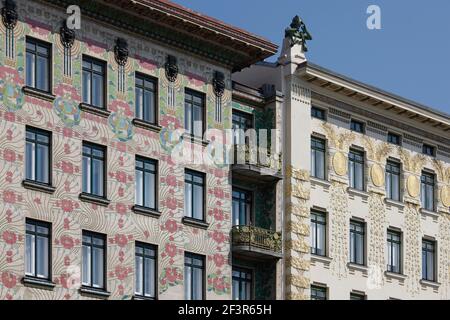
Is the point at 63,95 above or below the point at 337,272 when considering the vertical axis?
above

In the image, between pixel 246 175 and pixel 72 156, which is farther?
pixel 246 175

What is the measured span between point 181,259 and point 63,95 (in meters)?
7.66

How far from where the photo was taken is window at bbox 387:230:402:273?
61.3 metres

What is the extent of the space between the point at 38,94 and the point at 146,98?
5568 mm

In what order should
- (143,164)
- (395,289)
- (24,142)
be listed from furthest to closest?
(395,289), (143,164), (24,142)

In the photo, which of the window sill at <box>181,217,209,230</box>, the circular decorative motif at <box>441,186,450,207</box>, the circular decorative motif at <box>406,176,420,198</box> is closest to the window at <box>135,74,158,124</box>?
the window sill at <box>181,217,209,230</box>

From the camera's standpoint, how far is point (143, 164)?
51.8 metres

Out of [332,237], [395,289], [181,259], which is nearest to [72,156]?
[181,259]

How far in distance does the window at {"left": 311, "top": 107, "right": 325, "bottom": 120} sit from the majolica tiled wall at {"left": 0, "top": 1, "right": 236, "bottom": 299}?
5063 mm

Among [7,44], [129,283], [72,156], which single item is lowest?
[129,283]

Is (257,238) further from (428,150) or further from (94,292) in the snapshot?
(428,150)

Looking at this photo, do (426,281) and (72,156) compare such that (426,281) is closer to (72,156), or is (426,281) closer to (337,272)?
(337,272)

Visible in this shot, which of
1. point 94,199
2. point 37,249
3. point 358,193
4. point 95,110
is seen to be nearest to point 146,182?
point 94,199

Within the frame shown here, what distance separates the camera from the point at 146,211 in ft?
167
